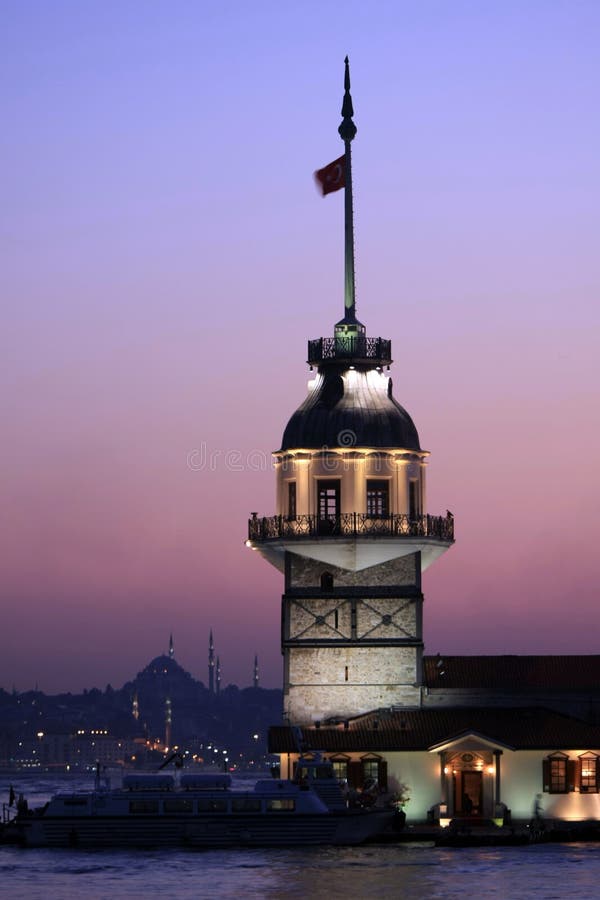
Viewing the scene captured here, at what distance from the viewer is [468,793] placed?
100 m

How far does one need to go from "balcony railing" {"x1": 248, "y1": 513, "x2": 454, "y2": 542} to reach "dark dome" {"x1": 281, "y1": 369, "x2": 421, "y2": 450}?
339 centimetres

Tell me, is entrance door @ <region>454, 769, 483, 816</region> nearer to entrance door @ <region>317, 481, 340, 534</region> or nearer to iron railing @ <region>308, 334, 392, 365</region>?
entrance door @ <region>317, 481, 340, 534</region>

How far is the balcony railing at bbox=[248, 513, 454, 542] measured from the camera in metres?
104

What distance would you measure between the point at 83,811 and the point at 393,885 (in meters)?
19.1

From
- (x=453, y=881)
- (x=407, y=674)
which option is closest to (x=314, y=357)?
(x=407, y=674)

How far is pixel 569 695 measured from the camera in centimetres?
10462

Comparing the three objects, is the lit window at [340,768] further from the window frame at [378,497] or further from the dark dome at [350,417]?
the dark dome at [350,417]

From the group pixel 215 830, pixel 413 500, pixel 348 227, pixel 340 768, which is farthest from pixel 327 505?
pixel 215 830

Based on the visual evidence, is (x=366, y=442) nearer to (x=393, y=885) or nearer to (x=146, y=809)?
(x=146, y=809)

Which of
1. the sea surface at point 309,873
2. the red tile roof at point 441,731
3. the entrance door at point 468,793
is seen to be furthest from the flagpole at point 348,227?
the sea surface at point 309,873

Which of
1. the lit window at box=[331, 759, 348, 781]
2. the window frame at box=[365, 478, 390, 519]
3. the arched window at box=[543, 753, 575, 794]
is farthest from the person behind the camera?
the window frame at box=[365, 478, 390, 519]

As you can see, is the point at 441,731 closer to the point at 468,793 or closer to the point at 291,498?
the point at 468,793

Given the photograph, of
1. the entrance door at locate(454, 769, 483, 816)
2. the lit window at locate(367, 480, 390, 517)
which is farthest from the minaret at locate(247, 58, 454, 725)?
the entrance door at locate(454, 769, 483, 816)

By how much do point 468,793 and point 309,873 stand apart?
1547 centimetres
